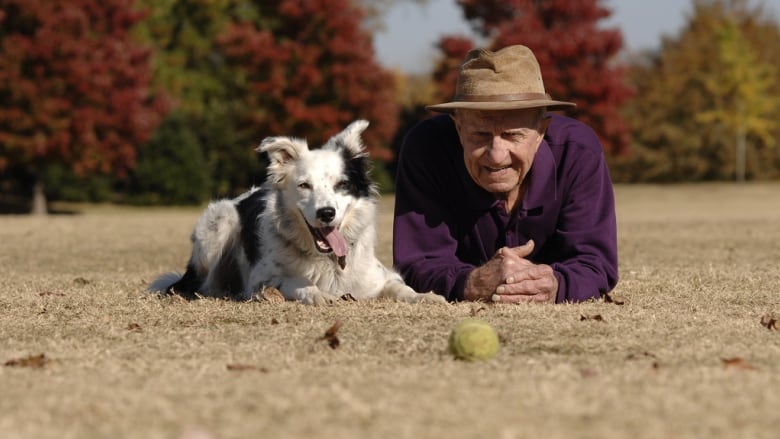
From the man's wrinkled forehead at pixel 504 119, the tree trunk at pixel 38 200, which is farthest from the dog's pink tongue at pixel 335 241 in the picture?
the tree trunk at pixel 38 200

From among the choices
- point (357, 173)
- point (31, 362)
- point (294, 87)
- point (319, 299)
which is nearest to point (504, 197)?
point (357, 173)

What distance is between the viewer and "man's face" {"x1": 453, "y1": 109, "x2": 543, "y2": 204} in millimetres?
6215

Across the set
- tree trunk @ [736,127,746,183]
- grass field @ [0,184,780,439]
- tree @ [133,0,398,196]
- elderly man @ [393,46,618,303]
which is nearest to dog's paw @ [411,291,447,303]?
elderly man @ [393,46,618,303]

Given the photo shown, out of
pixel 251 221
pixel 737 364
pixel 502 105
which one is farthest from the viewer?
pixel 251 221

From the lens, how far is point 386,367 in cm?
446

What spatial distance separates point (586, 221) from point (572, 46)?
93.4 feet

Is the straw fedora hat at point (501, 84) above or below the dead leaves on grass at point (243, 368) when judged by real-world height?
above

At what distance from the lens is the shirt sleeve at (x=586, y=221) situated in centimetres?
663

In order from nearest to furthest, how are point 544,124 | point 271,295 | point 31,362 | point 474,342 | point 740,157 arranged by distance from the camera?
point 474,342 < point 31,362 < point 544,124 < point 271,295 < point 740,157

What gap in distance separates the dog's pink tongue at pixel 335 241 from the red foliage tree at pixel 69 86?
21.2 m

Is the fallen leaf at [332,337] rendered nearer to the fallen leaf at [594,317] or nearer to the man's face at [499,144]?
the fallen leaf at [594,317]

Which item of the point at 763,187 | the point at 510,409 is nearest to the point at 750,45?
the point at 763,187

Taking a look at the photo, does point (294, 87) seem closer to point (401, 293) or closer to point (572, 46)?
point (572, 46)

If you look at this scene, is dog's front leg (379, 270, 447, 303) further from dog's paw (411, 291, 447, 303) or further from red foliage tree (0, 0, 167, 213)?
red foliage tree (0, 0, 167, 213)
